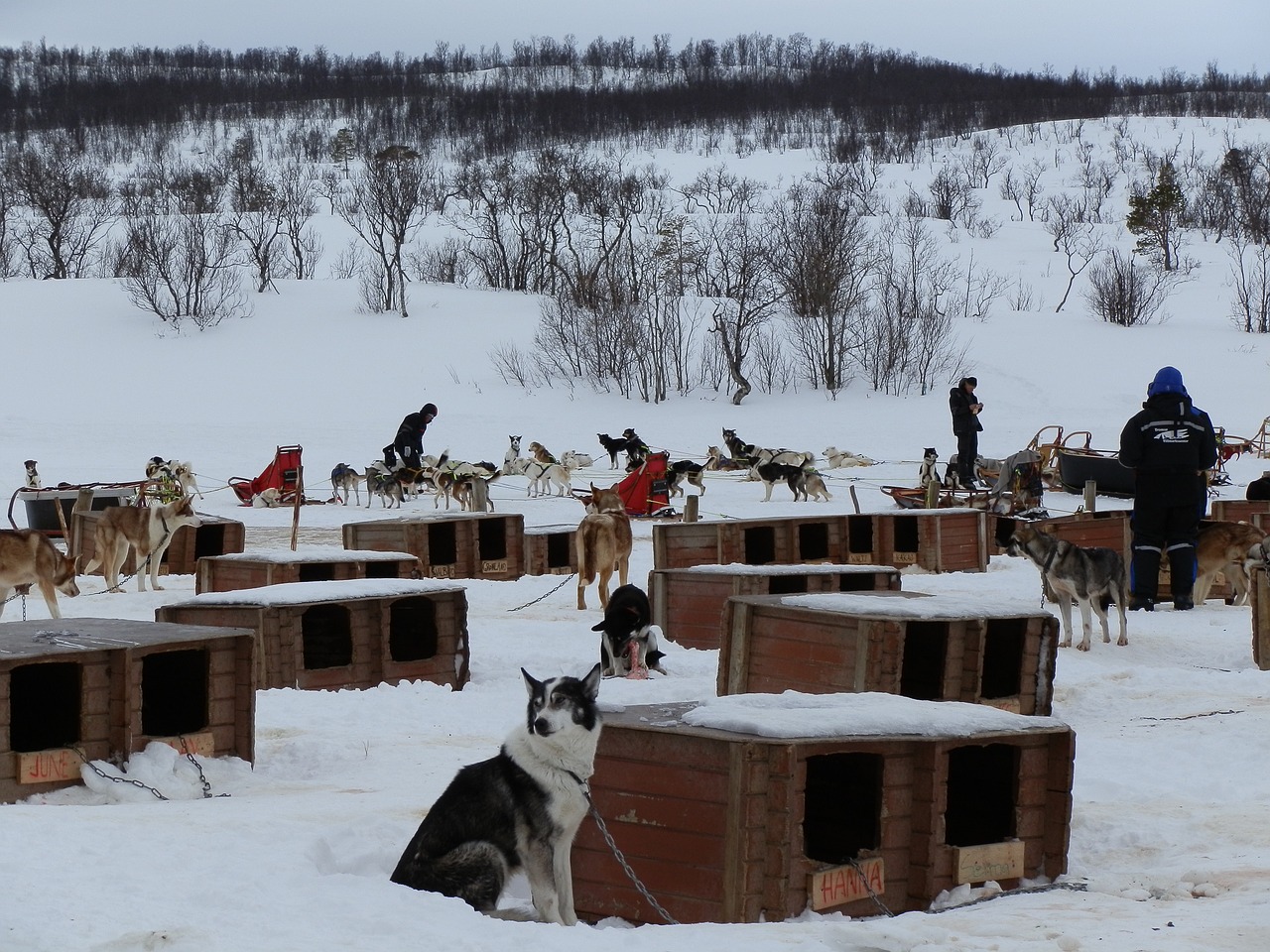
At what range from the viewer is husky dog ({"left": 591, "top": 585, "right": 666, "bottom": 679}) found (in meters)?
8.00

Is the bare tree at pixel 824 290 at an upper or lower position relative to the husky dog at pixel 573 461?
upper

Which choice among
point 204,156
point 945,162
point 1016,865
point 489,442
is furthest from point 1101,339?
point 204,156

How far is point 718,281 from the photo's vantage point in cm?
4047

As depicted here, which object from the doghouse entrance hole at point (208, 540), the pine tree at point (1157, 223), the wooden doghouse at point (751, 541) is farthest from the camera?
the pine tree at point (1157, 223)

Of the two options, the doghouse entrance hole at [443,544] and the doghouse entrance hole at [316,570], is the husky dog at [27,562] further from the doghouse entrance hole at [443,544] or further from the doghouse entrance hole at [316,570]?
the doghouse entrance hole at [443,544]

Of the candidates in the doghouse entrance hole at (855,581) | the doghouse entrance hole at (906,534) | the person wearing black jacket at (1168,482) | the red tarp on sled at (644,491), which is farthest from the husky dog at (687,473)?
the doghouse entrance hole at (855,581)

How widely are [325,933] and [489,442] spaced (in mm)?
24829

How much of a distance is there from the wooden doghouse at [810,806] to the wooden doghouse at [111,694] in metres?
1.97

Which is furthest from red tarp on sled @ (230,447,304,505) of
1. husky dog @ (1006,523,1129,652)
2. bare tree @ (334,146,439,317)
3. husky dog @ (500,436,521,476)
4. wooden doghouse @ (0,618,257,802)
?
bare tree @ (334,146,439,317)

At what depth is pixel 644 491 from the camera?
17625mm

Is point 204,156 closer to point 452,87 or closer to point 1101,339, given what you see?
point 452,87

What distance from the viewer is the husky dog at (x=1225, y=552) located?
33.1 feet

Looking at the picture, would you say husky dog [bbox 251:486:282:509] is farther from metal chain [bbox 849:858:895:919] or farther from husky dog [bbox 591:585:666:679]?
metal chain [bbox 849:858:895:919]

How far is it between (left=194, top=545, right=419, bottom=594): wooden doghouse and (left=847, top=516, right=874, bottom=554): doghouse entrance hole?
13.9ft
